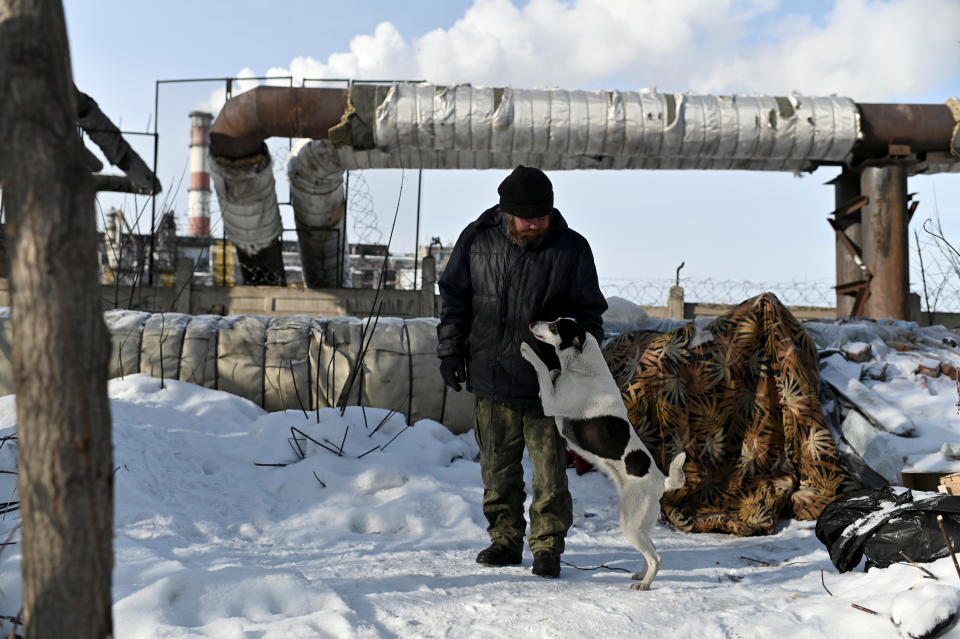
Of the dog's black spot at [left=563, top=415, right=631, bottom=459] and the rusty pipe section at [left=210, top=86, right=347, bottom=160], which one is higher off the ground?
the rusty pipe section at [left=210, top=86, right=347, bottom=160]

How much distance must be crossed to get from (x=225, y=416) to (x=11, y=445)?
1.31 metres

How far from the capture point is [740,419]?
13.9 ft

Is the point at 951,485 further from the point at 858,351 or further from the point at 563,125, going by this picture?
the point at 563,125

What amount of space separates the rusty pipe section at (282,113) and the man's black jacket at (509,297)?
5124 mm

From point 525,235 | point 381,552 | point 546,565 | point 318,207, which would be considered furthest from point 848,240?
point 381,552

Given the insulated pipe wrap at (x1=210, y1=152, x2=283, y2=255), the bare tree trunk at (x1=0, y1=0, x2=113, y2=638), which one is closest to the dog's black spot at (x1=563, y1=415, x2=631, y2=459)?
the bare tree trunk at (x1=0, y1=0, x2=113, y2=638)

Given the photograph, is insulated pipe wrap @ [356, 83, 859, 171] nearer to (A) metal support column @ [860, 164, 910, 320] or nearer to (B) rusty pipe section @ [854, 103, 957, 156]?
(B) rusty pipe section @ [854, 103, 957, 156]

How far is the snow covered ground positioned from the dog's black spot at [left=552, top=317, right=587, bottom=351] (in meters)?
0.96

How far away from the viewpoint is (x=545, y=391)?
2.92m

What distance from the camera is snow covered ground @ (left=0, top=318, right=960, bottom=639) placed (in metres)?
2.29

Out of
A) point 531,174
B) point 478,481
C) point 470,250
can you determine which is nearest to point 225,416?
point 478,481

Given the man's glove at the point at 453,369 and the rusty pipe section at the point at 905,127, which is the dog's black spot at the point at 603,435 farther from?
the rusty pipe section at the point at 905,127

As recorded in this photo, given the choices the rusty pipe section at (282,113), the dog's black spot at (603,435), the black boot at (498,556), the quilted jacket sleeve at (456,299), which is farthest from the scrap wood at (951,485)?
the rusty pipe section at (282,113)

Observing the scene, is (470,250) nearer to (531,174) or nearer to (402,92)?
(531,174)
